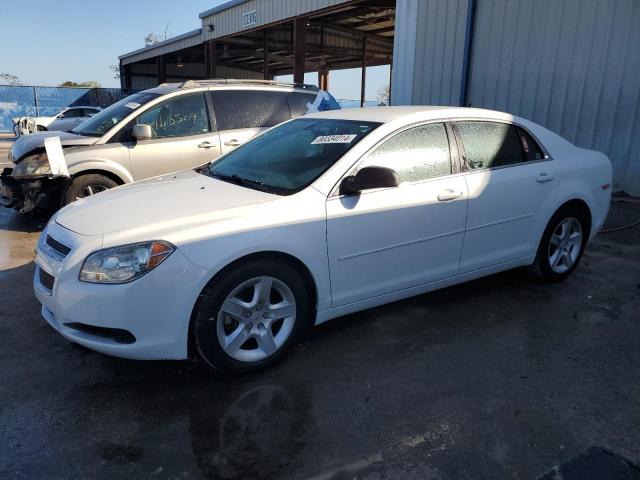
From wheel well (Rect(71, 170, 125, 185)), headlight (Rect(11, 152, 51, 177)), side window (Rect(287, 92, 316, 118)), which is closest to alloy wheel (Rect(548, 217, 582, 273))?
side window (Rect(287, 92, 316, 118))

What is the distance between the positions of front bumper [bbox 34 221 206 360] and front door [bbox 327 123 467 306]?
3.09ft

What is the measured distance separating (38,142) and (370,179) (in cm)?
488

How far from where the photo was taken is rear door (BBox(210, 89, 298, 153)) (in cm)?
665

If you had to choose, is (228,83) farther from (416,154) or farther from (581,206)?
(581,206)

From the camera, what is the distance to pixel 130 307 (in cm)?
267

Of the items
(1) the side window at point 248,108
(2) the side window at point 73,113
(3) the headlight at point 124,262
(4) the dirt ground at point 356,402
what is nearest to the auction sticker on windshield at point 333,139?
(4) the dirt ground at point 356,402

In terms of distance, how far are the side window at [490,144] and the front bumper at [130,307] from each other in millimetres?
2294

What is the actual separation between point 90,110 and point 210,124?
56.0 ft

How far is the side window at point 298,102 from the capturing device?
7156 mm

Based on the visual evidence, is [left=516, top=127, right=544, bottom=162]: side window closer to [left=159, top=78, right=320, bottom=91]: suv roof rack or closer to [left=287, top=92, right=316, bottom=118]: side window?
[left=287, top=92, right=316, bottom=118]: side window

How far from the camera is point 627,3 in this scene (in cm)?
746

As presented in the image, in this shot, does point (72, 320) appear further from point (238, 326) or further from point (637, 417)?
point (637, 417)

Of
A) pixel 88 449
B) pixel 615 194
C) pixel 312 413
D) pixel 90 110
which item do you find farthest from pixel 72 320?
pixel 90 110

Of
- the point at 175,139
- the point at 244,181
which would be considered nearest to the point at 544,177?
the point at 244,181
